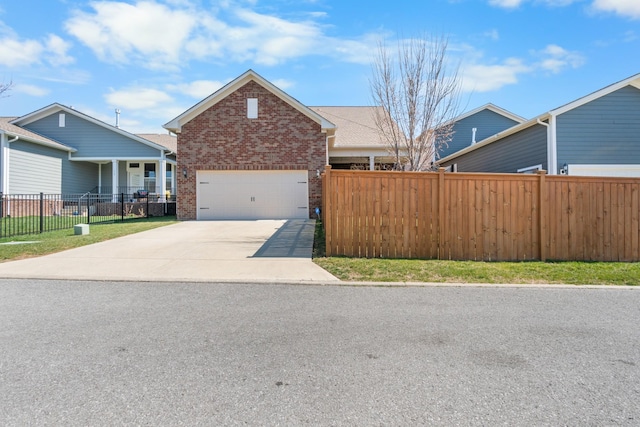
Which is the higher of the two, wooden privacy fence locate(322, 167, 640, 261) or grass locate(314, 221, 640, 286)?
wooden privacy fence locate(322, 167, 640, 261)

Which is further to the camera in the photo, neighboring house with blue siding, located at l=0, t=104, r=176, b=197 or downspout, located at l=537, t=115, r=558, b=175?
neighboring house with blue siding, located at l=0, t=104, r=176, b=197

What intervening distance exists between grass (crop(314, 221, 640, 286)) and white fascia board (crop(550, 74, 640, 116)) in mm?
5771

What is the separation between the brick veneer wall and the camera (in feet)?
56.0

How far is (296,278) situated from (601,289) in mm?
5086

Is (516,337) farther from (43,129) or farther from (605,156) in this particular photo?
(43,129)

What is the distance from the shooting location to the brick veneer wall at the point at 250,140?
17.1 m

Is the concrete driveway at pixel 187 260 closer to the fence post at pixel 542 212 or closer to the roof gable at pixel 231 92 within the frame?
the fence post at pixel 542 212

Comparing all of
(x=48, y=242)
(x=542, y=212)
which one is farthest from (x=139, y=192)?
(x=542, y=212)

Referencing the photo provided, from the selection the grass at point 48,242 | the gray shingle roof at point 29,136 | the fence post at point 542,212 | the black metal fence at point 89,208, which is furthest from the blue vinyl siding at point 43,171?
the fence post at point 542,212

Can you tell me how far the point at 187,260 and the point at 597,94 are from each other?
13.0 meters

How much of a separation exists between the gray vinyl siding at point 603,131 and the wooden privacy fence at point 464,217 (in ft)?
14.3

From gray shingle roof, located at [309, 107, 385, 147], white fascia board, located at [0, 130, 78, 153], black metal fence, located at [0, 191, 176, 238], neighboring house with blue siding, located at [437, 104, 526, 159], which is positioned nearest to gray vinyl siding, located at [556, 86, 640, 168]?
gray shingle roof, located at [309, 107, 385, 147]

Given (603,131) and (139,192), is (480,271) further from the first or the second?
(139,192)

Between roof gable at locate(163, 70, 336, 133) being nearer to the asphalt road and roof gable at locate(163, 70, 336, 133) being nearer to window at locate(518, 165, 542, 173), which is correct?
window at locate(518, 165, 542, 173)
